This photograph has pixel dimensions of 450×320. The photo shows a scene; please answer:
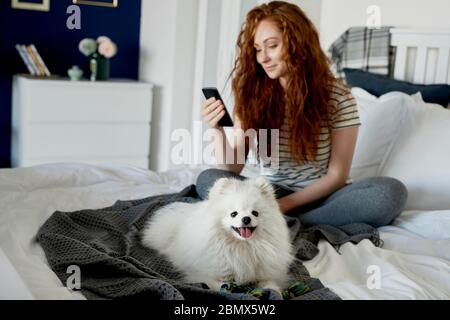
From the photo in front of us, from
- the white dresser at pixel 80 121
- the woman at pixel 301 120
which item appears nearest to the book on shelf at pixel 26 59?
the white dresser at pixel 80 121

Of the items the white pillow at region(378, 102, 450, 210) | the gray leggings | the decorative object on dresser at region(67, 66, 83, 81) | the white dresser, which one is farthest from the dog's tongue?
the decorative object on dresser at region(67, 66, 83, 81)

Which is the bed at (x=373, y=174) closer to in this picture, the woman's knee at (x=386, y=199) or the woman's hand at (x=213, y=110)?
the woman's knee at (x=386, y=199)

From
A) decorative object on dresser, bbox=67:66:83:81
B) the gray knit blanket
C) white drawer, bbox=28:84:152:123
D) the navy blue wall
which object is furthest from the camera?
the navy blue wall

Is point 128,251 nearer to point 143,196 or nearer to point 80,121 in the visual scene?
point 143,196

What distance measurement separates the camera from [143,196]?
1917mm

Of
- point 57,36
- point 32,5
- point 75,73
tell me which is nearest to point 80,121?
point 75,73

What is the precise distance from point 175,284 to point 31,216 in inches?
23.6

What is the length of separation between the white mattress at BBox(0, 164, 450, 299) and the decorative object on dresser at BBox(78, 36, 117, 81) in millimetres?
1460

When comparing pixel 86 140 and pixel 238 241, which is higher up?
pixel 238 241

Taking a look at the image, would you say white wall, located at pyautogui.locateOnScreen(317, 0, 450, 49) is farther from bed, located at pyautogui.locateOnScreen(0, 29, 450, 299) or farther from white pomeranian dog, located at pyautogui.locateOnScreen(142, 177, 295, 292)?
white pomeranian dog, located at pyautogui.locateOnScreen(142, 177, 295, 292)

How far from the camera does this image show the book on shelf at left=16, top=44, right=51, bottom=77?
3.39 metres

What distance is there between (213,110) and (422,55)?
4.08 ft

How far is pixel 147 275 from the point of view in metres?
1.22

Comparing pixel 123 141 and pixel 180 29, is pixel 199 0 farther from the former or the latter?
pixel 123 141
